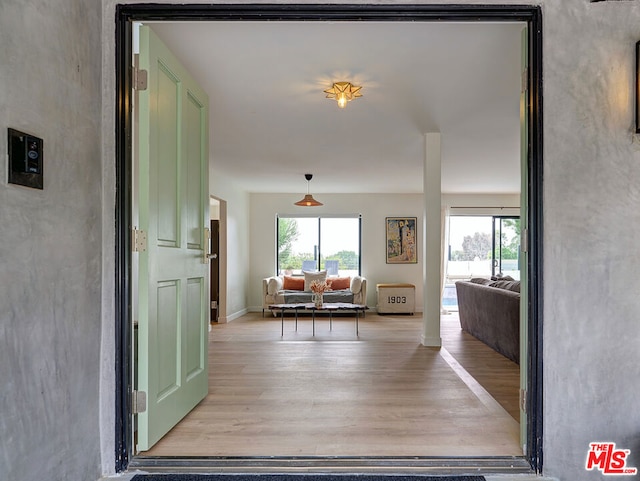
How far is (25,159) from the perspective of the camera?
1.45 meters

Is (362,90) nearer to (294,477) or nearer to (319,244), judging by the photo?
(294,477)

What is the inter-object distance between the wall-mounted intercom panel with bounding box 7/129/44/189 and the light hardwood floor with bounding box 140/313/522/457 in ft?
4.36

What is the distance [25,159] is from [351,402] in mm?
2342

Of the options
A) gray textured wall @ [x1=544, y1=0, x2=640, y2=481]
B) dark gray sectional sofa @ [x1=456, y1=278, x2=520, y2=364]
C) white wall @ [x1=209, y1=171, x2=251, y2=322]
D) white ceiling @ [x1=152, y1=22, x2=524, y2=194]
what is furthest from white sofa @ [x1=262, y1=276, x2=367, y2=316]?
gray textured wall @ [x1=544, y1=0, x2=640, y2=481]

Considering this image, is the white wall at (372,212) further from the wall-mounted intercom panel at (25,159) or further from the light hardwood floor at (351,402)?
the wall-mounted intercom panel at (25,159)

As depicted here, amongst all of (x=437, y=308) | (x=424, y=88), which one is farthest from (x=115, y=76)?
(x=437, y=308)

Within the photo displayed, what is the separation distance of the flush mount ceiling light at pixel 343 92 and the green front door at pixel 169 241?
981 mm

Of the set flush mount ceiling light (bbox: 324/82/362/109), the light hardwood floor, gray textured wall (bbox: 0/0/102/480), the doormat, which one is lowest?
the light hardwood floor

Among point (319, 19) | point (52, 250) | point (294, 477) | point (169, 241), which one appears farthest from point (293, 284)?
point (52, 250)

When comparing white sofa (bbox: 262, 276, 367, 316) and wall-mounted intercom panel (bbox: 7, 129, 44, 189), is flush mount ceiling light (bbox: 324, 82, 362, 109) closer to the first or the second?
wall-mounted intercom panel (bbox: 7, 129, 44, 189)

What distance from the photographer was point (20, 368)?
1442 mm

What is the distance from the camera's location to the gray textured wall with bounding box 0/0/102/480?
4.60ft

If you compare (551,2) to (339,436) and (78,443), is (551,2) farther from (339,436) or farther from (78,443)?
(78,443)

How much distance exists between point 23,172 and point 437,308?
4.31 metres
